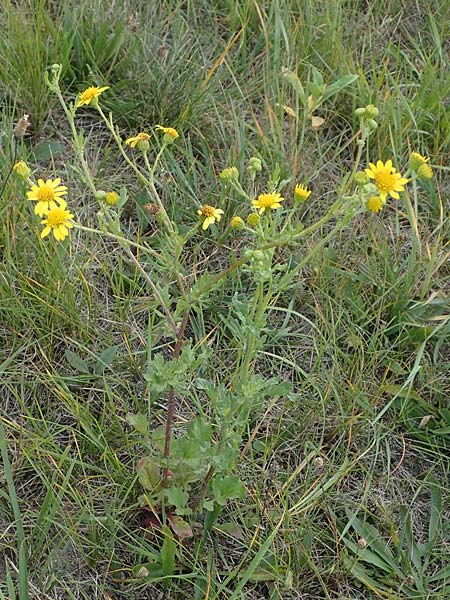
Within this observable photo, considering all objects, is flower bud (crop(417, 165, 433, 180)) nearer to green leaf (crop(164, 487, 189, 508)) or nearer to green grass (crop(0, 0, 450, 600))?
green grass (crop(0, 0, 450, 600))

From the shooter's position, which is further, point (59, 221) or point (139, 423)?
point (139, 423)

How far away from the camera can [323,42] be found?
8.32 feet

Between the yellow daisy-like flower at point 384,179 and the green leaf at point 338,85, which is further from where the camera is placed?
the green leaf at point 338,85

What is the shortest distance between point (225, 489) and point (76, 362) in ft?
1.72

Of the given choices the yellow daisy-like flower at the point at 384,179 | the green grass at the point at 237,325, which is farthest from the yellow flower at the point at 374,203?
the green grass at the point at 237,325

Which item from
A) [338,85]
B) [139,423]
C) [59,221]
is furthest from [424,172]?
[338,85]

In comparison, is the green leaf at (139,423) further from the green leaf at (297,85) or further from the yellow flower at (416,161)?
the green leaf at (297,85)

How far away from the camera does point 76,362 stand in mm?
1886

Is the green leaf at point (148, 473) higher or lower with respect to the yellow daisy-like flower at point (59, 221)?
lower

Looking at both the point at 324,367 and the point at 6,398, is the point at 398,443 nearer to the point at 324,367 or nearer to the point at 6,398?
the point at 324,367

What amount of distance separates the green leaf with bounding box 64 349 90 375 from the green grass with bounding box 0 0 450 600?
0.06 feet

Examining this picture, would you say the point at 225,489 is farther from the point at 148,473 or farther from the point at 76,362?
the point at 76,362

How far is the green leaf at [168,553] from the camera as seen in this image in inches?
61.2

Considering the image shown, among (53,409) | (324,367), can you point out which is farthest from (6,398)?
(324,367)
